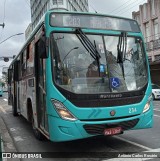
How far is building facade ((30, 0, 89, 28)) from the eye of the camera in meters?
57.0

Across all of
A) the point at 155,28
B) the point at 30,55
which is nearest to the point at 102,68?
the point at 30,55

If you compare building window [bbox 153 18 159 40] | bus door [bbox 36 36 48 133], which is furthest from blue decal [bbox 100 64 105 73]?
building window [bbox 153 18 159 40]

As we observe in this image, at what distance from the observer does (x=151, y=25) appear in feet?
105

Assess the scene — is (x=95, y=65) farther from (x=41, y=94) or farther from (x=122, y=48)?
(x=41, y=94)

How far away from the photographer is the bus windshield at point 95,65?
22.4 ft

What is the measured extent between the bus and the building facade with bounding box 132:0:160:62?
2363 centimetres

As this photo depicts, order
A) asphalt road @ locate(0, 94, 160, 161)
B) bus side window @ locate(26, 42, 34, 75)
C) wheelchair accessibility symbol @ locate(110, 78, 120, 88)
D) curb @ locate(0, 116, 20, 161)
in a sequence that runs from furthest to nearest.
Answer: bus side window @ locate(26, 42, 34, 75) < curb @ locate(0, 116, 20, 161) < asphalt road @ locate(0, 94, 160, 161) < wheelchair accessibility symbol @ locate(110, 78, 120, 88)

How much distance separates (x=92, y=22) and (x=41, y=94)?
6.93 feet

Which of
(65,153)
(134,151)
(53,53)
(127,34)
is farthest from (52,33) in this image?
(134,151)

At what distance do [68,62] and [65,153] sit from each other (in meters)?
2.18

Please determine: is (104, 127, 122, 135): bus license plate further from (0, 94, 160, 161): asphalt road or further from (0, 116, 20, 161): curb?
(0, 116, 20, 161): curb

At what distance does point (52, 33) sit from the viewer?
696 centimetres

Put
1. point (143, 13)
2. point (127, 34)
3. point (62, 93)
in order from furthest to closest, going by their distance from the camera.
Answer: point (143, 13) → point (127, 34) → point (62, 93)

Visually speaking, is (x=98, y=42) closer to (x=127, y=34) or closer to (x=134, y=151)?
(x=127, y=34)
